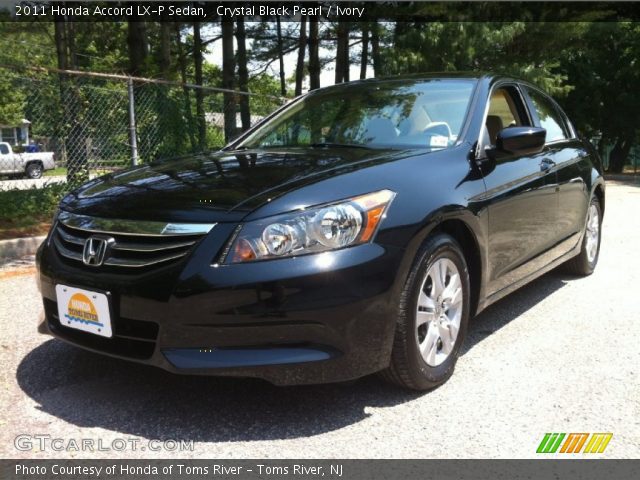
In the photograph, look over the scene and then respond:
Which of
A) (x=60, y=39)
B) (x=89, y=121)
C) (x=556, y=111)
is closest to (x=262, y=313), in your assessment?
(x=556, y=111)

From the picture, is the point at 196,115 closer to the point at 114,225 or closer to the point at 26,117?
the point at 26,117

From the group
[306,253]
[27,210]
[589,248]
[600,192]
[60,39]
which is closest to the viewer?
[306,253]

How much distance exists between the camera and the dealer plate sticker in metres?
2.62

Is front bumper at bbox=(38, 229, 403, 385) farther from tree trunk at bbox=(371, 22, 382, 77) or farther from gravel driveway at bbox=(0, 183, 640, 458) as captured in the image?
tree trunk at bbox=(371, 22, 382, 77)

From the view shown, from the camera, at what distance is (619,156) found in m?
23.4

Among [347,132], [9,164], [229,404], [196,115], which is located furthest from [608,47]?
[229,404]

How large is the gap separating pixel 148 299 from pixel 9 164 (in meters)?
9.34

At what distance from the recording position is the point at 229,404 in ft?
9.42

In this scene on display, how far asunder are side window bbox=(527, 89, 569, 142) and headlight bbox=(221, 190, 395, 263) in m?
2.50

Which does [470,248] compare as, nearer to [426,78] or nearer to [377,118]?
[377,118]

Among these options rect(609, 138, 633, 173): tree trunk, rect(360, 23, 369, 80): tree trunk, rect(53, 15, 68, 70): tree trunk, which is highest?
rect(360, 23, 369, 80): tree trunk

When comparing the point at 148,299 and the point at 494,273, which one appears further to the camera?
the point at 494,273

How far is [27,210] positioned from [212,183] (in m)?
5.64

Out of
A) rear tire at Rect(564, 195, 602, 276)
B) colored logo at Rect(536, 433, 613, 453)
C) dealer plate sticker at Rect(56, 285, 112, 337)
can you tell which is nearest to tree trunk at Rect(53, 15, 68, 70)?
rear tire at Rect(564, 195, 602, 276)
